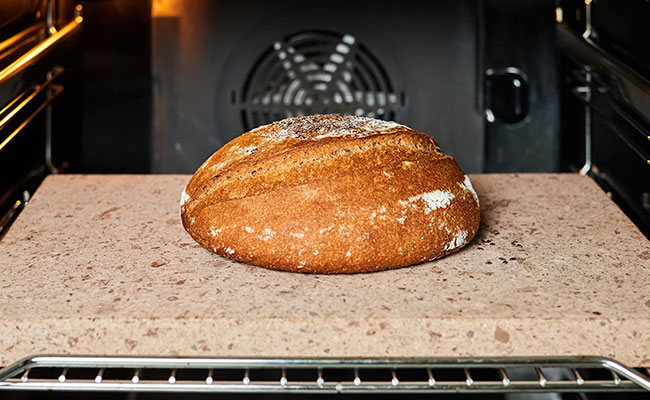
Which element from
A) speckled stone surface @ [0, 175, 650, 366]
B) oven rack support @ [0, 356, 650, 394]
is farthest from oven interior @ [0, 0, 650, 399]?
oven rack support @ [0, 356, 650, 394]

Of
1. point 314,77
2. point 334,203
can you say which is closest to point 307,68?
point 314,77

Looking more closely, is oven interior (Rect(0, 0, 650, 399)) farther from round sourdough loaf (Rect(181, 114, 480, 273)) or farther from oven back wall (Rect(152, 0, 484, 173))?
round sourdough loaf (Rect(181, 114, 480, 273))

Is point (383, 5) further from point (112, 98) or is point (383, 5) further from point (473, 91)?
point (112, 98)

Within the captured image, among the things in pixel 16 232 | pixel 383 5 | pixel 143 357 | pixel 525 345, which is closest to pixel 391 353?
pixel 525 345

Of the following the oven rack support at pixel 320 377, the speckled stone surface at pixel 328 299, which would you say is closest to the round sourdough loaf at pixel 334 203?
the speckled stone surface at pixel 328 299

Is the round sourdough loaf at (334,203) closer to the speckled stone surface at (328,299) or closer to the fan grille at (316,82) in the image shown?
the speckled stone surface at (328,299)

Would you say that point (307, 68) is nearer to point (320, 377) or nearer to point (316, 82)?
point (316, 82)
